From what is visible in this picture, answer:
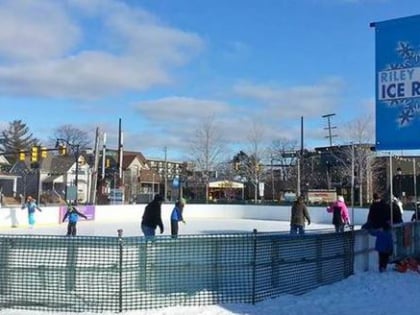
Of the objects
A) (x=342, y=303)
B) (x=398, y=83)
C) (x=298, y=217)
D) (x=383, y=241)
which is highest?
(x=398, y=83)

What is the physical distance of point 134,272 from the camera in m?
8.16

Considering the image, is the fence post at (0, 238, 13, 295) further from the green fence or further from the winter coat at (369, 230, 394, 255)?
the winter coat at (369, 230, 394, 255)

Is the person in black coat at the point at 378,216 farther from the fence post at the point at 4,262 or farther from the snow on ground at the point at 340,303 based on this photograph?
the fence post at the point at 4,262

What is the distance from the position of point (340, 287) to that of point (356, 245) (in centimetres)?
182

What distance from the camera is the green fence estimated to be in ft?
26.5

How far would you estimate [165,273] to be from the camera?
841 centimetres

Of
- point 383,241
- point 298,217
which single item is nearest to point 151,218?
point 383,241

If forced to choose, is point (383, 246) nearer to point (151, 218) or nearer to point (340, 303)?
point (340, 303)

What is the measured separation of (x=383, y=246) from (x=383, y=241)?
0.33ft

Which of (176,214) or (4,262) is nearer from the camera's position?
(4,262)

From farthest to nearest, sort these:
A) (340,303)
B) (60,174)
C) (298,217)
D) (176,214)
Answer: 1. (60,174)
2. (176,214)
3. (298,217)
4. (340,303)

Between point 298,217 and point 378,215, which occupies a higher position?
point 378,215

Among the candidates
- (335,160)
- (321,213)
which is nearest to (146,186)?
(335,160)

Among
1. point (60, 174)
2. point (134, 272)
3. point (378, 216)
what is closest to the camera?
point (134, 272)
